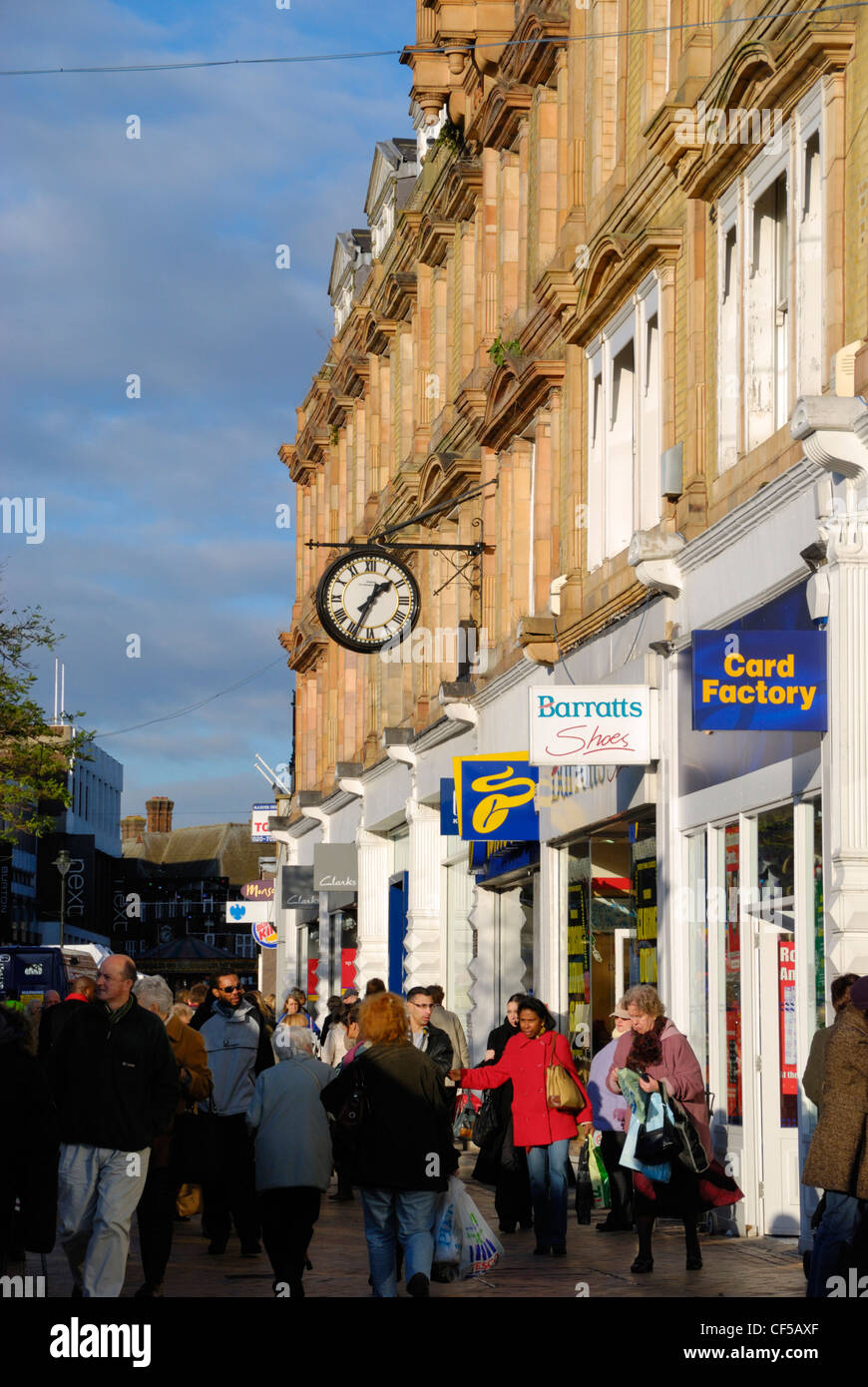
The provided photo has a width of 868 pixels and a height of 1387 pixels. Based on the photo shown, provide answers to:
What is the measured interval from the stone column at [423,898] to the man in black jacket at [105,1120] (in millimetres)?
20138

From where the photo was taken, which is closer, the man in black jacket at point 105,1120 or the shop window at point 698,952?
the man in black jacket at point 105,1120

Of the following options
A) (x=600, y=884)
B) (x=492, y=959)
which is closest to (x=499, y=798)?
(x=600, y=884)

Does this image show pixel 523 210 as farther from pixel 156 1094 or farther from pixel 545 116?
pixel 156 1094

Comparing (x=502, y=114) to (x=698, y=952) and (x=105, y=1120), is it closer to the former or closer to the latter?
(x=698, y=952)

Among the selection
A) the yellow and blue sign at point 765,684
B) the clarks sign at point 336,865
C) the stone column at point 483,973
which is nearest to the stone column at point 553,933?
the stone column at point 483,973

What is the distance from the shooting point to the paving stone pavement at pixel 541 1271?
12477 mm

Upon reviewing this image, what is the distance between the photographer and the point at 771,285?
16.2 m

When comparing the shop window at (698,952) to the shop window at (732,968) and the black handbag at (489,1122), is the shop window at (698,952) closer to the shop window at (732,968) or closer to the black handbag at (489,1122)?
the shop window at (732,968)

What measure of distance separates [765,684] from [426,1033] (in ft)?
15.8

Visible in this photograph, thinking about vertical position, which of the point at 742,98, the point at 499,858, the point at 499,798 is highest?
the point at 742,98

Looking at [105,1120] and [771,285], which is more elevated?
[771,285]

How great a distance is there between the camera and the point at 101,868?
127m
